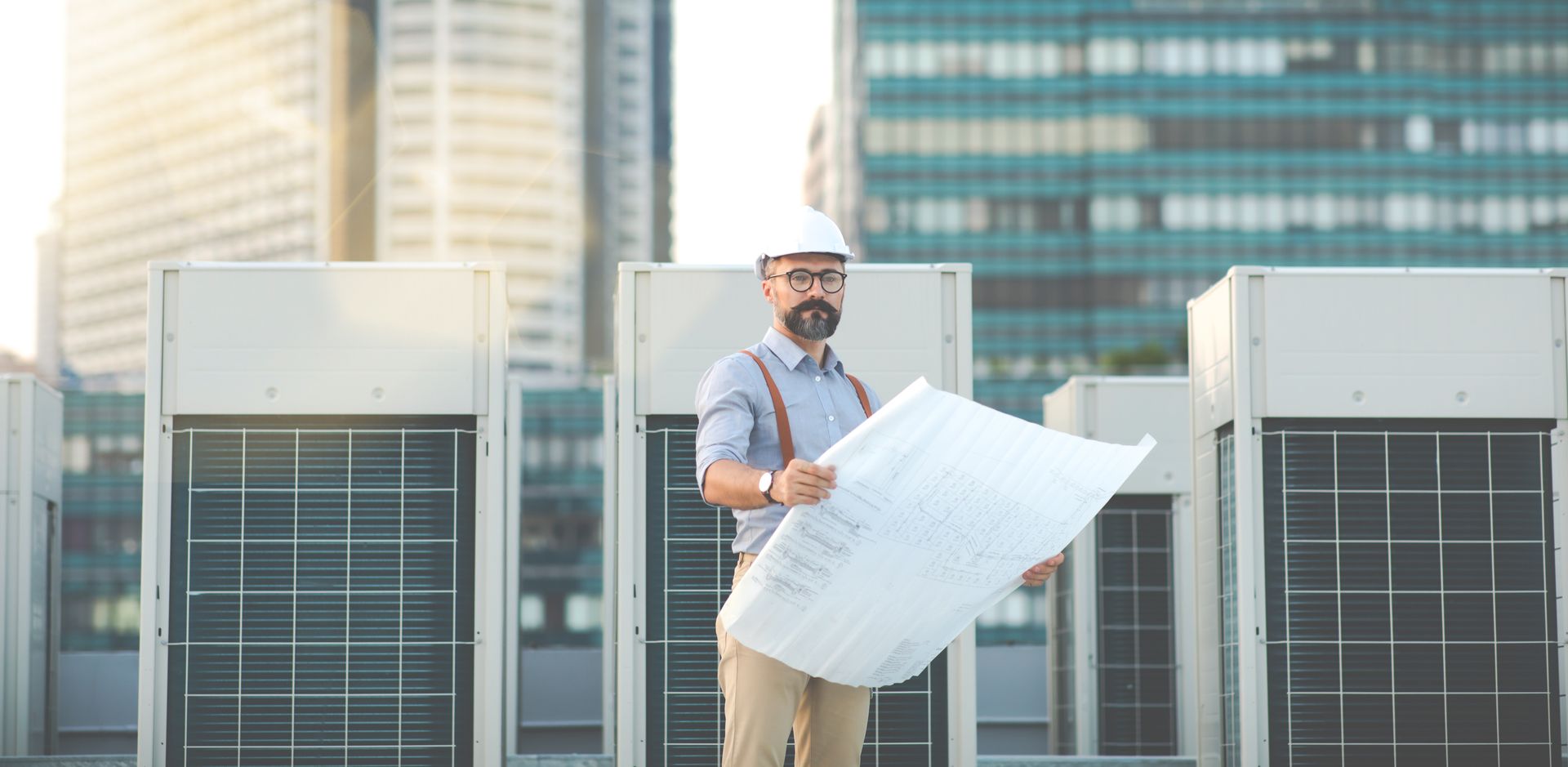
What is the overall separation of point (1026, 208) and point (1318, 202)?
1406 cm

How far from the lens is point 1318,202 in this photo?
96438mm

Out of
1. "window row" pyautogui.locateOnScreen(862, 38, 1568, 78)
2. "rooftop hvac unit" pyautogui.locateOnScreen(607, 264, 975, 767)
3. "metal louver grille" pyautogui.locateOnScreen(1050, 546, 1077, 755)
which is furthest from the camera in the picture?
"window row" pyautogui.locateOnScreen(862, 38, 1568, 78)

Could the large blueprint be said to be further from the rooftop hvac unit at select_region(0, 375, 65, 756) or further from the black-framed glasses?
the rooftop hvac unit at select_region(0, 375, 65, 756)

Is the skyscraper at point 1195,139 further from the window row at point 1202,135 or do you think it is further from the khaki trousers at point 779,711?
the khaki trousers at point 779,711

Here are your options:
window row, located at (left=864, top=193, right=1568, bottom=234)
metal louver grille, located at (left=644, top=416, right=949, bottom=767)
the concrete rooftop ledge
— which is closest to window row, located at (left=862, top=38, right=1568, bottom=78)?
window row, located at (left=864, top=193, right=1568, bottom=234)

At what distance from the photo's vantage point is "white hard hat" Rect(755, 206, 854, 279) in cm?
562

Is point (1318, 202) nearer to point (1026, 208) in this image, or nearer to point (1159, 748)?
point (1026, 208)

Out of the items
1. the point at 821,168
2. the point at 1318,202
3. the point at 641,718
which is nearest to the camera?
the point at 641,718

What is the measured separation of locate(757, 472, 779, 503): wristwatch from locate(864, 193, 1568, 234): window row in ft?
304

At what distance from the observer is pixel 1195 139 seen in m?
96.8

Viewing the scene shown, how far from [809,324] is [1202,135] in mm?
94121

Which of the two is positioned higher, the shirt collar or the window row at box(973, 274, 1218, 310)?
the window row at box(973, 274, 1218, 310)

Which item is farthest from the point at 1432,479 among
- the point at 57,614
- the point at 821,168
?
the point at 821,168

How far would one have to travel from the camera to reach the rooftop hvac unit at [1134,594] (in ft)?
42.1
